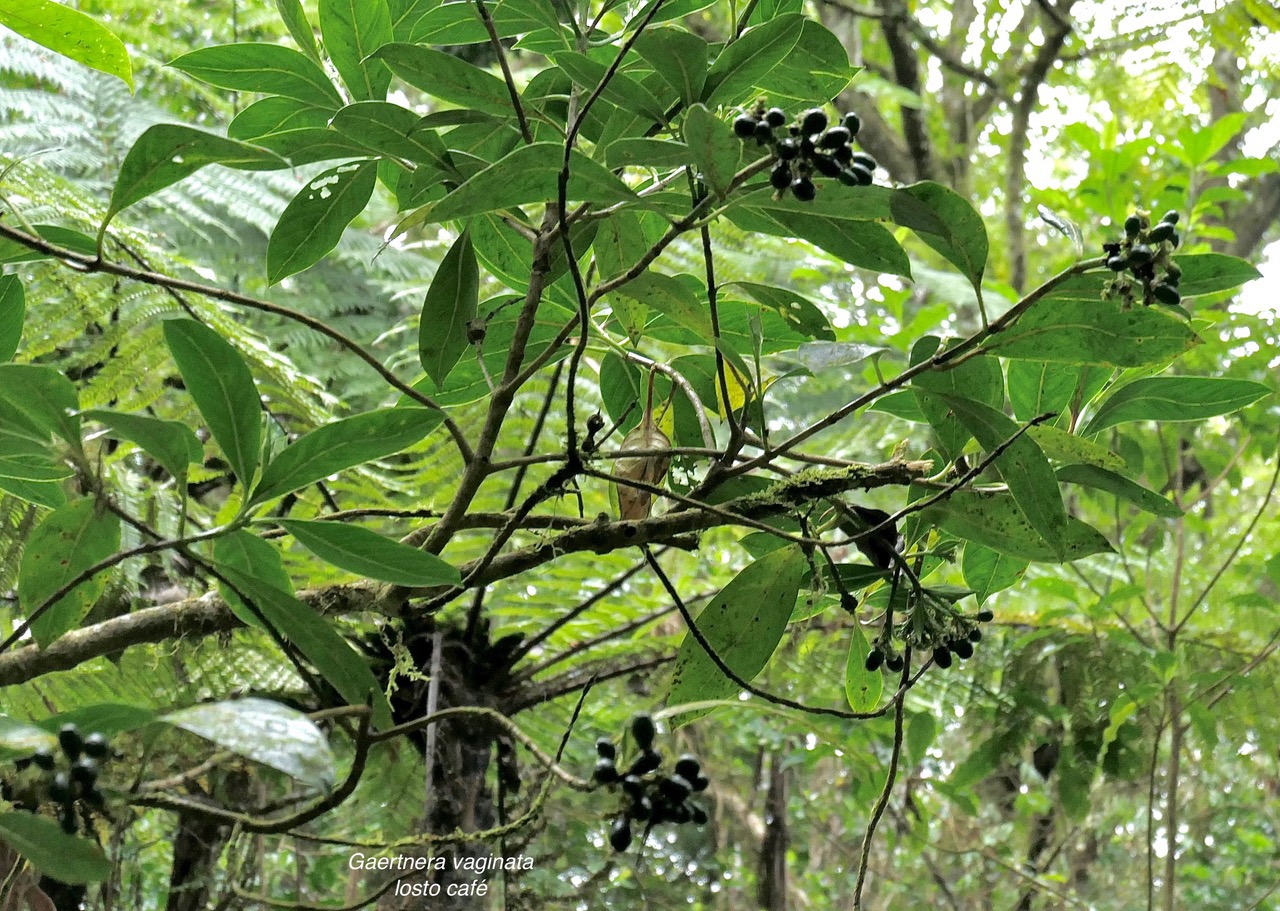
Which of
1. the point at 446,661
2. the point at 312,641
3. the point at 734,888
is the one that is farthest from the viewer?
the point at 734,888

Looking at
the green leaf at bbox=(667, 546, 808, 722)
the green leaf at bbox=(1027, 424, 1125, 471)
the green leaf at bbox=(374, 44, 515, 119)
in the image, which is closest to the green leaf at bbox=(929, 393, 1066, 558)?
the green leaf at bbox=(1027, 424, 1125, 471)

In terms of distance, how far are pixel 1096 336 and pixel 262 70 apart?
1.87 feet

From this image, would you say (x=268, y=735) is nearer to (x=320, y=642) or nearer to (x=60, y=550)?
(x=320, y=642)

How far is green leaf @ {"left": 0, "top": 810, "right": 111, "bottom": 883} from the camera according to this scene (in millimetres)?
447

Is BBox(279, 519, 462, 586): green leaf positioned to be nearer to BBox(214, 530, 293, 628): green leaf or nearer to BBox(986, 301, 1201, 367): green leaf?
BBox(214, 530, 293, 628): green leaf

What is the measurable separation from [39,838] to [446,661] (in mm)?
767

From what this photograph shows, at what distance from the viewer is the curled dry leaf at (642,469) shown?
732 mm

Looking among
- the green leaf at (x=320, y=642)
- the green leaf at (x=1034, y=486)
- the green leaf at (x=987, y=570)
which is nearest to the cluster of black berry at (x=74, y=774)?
the green leaf at (x=320, y=642)

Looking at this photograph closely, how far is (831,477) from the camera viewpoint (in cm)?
66

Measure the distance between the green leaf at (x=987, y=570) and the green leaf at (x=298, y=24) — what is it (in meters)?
0.61

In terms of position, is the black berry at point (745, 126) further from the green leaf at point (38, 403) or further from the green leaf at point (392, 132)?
the green leaf at point (38, 403)

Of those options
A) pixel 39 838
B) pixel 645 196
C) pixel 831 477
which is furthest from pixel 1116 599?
pixel 39 838

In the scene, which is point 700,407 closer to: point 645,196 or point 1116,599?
point 645,196

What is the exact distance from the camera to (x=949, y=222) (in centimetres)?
60
